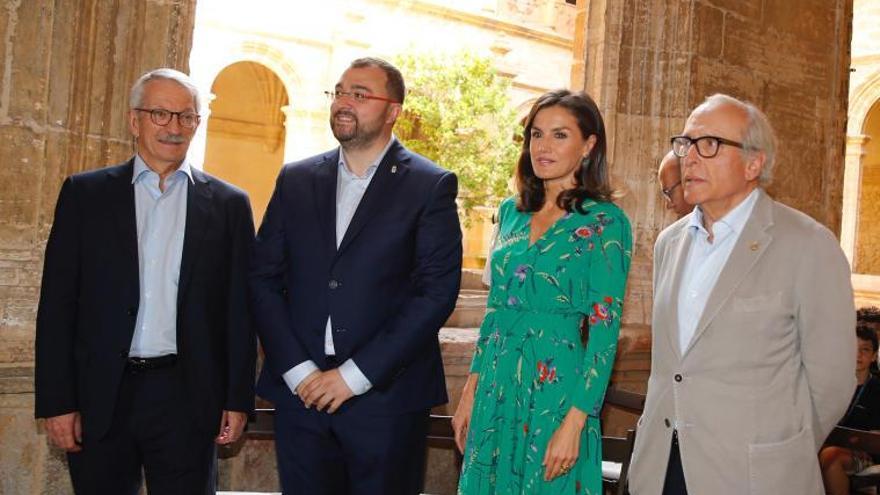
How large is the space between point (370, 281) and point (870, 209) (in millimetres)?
19473

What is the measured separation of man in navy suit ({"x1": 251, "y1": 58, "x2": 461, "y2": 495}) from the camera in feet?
7.97

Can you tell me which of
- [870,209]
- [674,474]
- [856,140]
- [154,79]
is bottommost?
[674,474]

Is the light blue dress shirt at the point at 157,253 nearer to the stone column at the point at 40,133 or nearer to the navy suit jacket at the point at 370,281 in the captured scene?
the navy suit jacket at the point at 370,281

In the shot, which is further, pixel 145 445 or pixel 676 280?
pixel 145 445

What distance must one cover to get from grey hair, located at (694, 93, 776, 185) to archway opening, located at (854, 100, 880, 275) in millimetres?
18019

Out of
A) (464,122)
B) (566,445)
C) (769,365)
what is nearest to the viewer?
(769,365)

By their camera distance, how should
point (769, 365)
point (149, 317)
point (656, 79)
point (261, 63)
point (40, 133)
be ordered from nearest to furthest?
point (769, 365) < point (149, 317) < point (40, 133) < point (656, 79) < point (261, 63)

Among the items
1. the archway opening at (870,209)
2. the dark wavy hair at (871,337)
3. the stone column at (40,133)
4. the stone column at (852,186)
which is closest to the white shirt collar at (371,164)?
the stone column at (40,133)

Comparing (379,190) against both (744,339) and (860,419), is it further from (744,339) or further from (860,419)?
(860,419)

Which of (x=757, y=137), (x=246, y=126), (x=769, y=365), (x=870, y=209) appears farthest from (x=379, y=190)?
(x=870, y=209)

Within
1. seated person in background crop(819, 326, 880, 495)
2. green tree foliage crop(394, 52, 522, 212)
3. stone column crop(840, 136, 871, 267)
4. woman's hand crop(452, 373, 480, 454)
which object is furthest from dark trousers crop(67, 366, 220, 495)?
stone column crop(840, 136, 871, 267)

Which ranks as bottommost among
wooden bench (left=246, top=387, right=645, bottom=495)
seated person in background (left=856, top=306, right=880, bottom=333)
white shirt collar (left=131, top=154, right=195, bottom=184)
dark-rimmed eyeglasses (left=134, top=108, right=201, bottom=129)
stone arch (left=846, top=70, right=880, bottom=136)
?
wooden bench (left=246, top=387, right=645, bottom=495)

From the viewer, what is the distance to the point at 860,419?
422 cm

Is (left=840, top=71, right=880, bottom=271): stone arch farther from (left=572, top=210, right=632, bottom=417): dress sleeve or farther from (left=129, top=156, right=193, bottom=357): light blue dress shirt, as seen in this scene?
(left=129, top=156, right=193, bottom=357): light blue dress shirt
